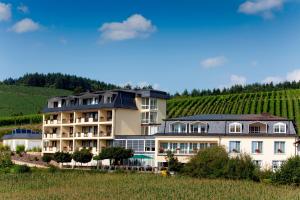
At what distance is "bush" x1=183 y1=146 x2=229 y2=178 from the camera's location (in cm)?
5816

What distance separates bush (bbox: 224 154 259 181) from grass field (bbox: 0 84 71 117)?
101815 millimetres

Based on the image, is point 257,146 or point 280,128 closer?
point 280,128

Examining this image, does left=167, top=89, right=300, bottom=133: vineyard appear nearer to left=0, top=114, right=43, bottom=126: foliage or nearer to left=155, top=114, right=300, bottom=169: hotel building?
left=0, top=114, right=43, bottom=126: foliage

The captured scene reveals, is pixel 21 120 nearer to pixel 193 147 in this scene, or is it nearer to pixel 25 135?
pixel 25 135

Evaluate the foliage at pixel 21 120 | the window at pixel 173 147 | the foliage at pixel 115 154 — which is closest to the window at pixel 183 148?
the window at pixel 173 147

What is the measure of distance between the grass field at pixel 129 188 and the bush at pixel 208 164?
2.25m

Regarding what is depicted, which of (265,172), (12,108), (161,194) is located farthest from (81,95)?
(12,108)

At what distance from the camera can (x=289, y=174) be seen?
5291cm

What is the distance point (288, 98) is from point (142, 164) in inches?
2655

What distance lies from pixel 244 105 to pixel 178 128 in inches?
2300

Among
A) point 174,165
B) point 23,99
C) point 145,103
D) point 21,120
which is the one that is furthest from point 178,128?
point 23,99

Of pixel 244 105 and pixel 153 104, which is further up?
pixel 244 105

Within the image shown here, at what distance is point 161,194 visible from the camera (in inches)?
1780

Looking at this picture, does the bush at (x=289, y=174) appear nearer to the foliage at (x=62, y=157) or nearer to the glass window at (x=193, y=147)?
the glass window at (x=193, y=147)
